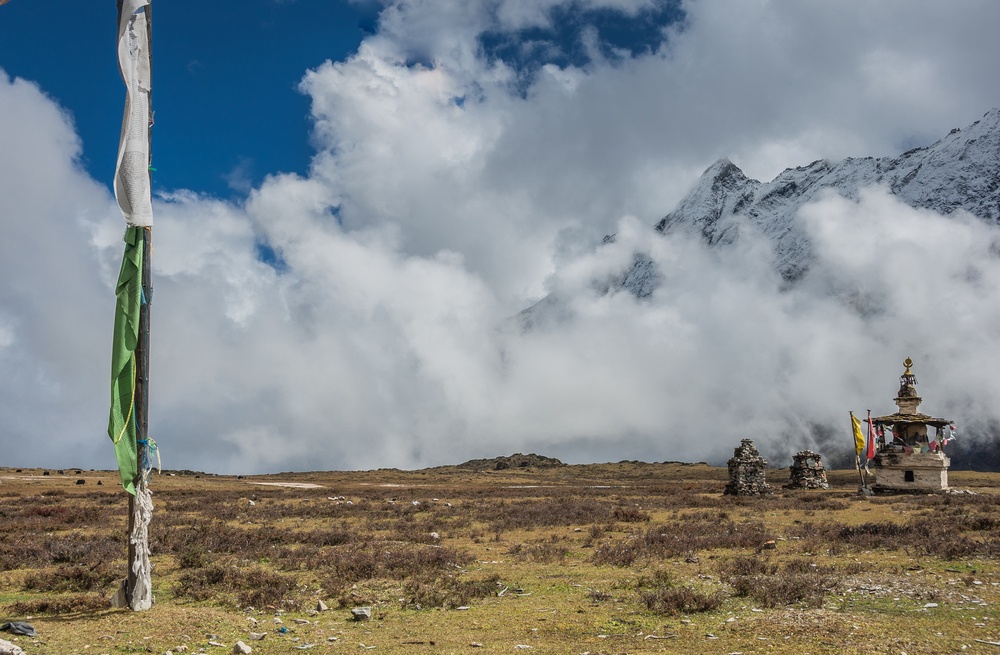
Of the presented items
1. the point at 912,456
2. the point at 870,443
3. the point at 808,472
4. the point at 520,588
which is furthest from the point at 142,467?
the point at 808,472

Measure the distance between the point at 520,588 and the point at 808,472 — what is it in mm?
45142

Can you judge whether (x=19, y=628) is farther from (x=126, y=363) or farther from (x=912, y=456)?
(x=912, y=456)

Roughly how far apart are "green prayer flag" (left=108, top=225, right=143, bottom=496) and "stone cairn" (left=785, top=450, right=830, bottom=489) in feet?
167

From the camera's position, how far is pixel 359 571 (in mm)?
15133

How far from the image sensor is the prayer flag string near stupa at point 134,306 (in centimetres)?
1110

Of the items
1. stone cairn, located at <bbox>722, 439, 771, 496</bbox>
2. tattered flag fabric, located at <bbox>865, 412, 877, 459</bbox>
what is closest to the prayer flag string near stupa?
stone cairn, located at <bbox>722, 439, 771, 496</bbox>

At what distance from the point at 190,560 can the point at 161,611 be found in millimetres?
5362

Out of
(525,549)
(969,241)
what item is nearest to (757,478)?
(525,549)

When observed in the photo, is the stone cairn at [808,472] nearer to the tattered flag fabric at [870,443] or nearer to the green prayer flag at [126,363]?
the tattered flag fabric at [870,443]

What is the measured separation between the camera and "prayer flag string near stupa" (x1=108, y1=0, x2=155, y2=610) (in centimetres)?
1110

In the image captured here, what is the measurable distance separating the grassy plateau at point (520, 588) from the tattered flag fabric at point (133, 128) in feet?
23.0

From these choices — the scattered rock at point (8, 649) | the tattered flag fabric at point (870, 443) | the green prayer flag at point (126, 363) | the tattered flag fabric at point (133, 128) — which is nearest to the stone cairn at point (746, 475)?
the tattered flag fabric at point (870, 443)

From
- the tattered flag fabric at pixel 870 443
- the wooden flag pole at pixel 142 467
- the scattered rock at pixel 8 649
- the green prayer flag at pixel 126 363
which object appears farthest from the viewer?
the tattered flag fabric at pixel 870 443

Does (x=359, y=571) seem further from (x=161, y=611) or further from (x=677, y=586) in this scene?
(x=677, y=586)
